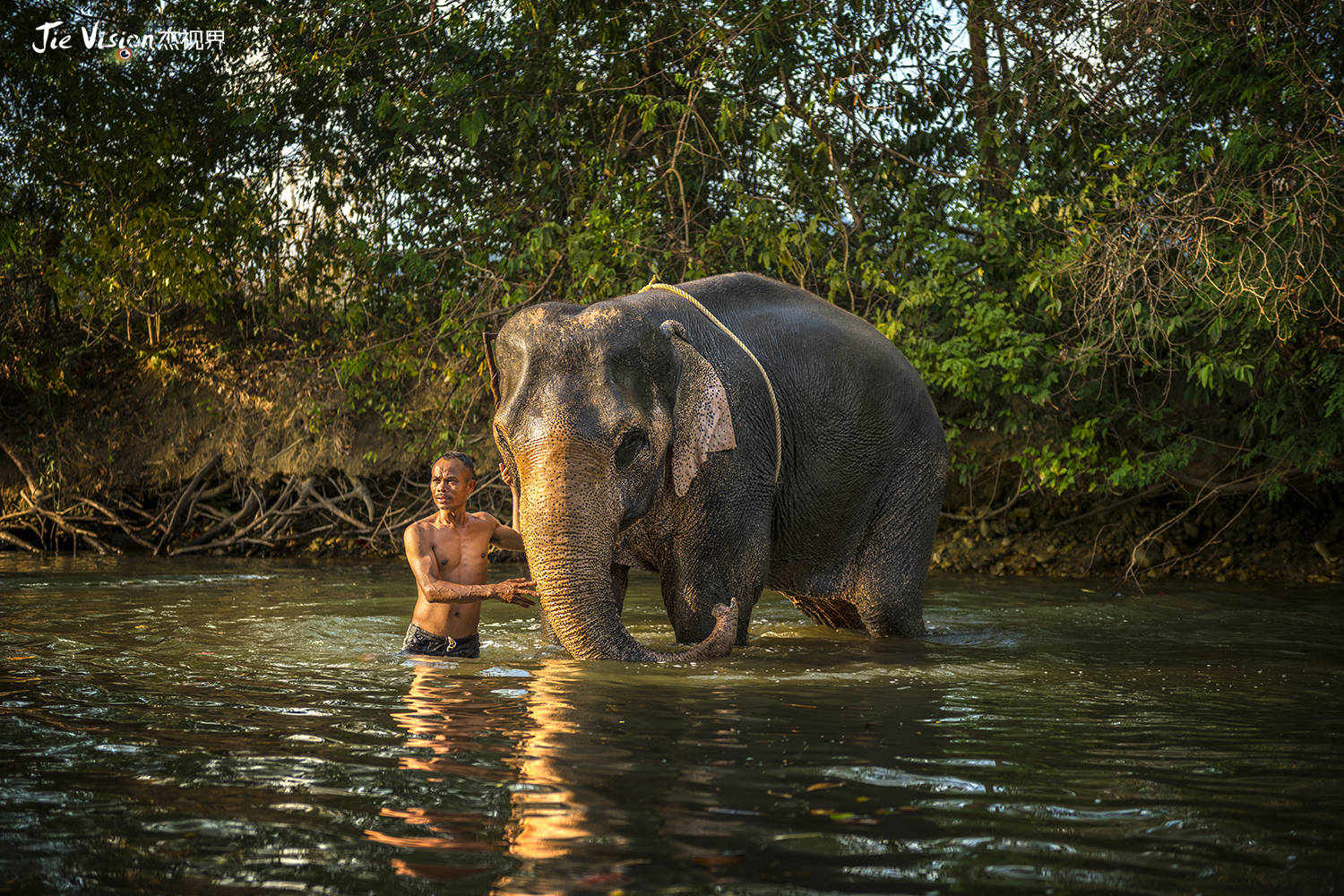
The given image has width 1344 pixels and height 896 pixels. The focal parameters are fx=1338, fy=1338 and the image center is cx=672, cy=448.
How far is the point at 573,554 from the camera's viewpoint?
5.58 metres

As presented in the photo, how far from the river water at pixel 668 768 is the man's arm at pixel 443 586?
12.0 inches

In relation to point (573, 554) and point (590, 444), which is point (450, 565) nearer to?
point (573, 554)

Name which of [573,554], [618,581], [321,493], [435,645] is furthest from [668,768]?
[321,493]

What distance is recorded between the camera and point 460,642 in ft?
21.0

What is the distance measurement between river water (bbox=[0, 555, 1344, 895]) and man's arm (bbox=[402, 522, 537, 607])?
1.00 feet

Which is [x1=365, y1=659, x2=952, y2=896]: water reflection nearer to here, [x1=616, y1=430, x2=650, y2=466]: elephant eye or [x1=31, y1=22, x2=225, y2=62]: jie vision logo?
[x1=616, y1=430, x2=650, y2=466]: elephant eye

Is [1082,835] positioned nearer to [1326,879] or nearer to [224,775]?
[1326,879]

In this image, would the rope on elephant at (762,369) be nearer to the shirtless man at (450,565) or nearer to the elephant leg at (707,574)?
the elephant leg at (707,574)

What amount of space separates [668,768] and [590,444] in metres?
2.07

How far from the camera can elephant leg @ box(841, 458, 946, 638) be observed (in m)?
7.26

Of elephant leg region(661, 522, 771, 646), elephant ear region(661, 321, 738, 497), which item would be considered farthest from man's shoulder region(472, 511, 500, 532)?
elephant ear region(661, 321, 738, 497)

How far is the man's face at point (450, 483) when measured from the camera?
653cm

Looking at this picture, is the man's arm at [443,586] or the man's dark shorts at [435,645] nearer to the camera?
the man's arm at [443,586]

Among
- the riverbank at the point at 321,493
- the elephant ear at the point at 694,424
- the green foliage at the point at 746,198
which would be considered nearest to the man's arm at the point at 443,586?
the elephant ear at the point at 694,424
